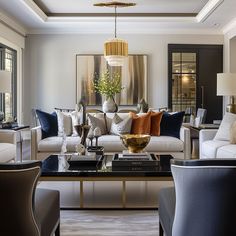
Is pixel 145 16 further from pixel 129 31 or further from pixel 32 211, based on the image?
pixel 32 211

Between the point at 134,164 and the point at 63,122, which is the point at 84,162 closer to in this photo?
the point at 134,164

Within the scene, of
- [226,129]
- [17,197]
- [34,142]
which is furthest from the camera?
[34,142]

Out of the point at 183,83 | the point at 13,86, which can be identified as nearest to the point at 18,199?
the point at 13,86

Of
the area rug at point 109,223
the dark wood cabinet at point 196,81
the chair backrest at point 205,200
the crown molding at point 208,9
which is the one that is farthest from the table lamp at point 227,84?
the chair backrest at point 205,200

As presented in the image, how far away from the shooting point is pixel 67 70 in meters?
9.54

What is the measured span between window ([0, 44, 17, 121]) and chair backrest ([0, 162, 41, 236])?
645 cm

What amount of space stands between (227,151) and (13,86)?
236 inches

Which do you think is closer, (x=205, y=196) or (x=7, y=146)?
(x=205, y=196)

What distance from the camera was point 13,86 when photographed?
9094 mm

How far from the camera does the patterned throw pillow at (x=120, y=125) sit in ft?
18.5

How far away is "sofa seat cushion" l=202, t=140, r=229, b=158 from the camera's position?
15.9 feet

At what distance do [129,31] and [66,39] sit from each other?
153 cm

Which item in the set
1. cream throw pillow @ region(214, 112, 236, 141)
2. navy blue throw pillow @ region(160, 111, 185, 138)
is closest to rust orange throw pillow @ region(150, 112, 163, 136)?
navy blue throw pillow @ region(160, 111, 185, 138)

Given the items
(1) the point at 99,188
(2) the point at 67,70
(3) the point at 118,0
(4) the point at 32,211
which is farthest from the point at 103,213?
(2) the point at 67,70
